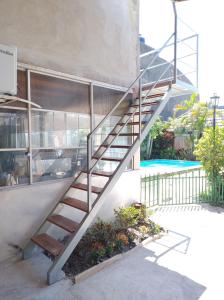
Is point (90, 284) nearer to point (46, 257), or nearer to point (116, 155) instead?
point (46, 257)

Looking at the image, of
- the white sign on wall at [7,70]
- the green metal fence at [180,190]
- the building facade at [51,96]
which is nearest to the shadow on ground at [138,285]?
the building facade at [51,96]

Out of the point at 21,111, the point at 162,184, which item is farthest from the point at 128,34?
the point at 162,184

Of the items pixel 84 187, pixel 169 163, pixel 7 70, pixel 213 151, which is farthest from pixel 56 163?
pixel 169 163

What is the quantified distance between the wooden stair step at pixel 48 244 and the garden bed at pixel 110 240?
33 cm

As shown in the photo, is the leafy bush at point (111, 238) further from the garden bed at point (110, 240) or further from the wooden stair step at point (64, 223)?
the wooden stair step at point (64, 223)

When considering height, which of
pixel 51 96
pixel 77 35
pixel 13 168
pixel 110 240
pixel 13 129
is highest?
pixel 77 35

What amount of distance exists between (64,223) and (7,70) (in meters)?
2.22

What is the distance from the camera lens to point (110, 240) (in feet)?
12.0

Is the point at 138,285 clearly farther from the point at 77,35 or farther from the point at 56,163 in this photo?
the point at 77,35

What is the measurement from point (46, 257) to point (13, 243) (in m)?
0.54

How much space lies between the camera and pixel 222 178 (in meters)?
6.69

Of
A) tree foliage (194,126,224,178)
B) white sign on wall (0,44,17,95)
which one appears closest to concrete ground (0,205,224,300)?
white sign on wall (0,44,17,95)

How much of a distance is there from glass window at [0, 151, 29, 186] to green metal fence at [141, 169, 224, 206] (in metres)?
3.52

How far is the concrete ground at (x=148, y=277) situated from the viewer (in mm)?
2710
